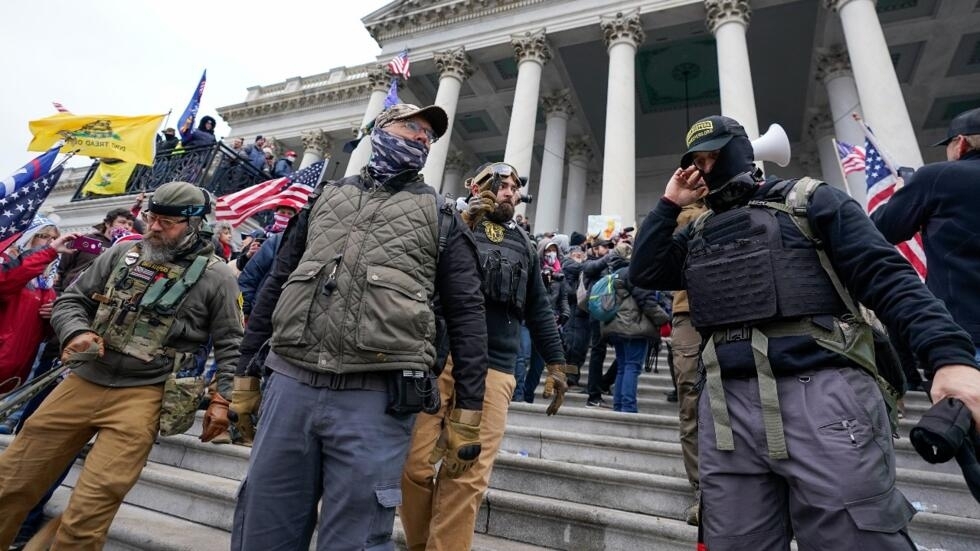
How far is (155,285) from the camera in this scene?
280 cm

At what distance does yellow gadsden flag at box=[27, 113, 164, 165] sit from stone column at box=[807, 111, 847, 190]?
61.7 feet

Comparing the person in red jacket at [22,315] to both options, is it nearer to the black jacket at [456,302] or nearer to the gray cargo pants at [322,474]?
the black jacket at [456,302]

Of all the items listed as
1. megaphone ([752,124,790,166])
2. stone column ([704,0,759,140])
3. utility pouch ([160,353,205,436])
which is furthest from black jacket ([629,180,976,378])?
stone column ([704,0,759,140])

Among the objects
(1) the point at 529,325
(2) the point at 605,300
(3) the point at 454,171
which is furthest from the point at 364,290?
(3) the point at 454,171

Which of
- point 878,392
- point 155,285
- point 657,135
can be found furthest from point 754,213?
point 657,135

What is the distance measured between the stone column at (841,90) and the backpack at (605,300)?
12.2 meters

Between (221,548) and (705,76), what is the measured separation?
2085cm

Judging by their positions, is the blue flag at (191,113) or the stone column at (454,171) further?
the stone column at (454,171)

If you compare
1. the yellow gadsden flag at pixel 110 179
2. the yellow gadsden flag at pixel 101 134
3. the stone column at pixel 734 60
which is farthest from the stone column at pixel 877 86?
the yellow gadsden flag at pixel 110 179

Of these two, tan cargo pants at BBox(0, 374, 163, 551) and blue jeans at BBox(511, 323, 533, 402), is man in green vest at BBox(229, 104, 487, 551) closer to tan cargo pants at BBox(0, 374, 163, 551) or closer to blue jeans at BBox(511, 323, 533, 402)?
tan cargo pants at BBox(0, 374, 163, 551)

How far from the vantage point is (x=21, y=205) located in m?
5.41

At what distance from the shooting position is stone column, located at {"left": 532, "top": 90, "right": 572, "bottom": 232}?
1617 cm

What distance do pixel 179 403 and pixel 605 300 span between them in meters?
4.19

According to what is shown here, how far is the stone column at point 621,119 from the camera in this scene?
1265cm
